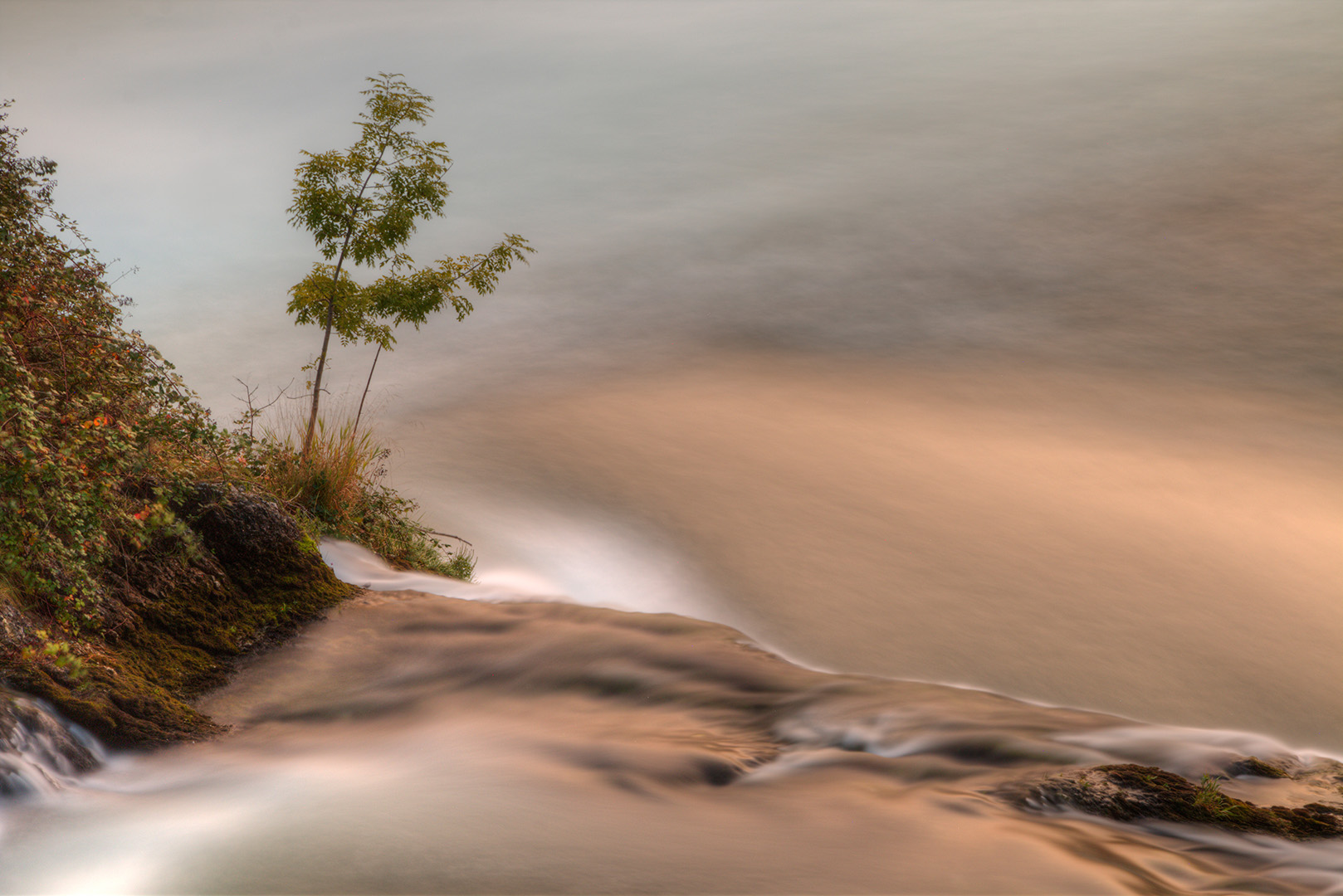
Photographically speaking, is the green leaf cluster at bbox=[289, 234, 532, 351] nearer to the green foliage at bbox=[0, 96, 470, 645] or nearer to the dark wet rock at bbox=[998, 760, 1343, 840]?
the green foliage at bbox=[0, 96, 470, 645]

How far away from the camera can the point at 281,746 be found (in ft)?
16.4

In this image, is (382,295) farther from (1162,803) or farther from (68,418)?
(1162,803)

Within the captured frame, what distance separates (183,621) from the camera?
5.93 metres

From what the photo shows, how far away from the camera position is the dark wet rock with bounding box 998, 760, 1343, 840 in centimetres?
408

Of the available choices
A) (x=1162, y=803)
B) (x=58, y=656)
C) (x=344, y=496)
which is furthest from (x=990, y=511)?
(x=58, y=656)

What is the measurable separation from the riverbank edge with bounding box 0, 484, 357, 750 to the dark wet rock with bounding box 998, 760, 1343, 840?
13.7ft

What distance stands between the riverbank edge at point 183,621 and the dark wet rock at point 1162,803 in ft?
13.7

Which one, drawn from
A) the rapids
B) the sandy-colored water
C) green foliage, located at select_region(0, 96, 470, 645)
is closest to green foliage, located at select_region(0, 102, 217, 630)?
green foliage, located at select_region(0, 96, 470, 645)

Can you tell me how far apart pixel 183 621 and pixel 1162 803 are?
212 inches

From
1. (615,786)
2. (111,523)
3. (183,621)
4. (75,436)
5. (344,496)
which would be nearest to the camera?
(615,786)

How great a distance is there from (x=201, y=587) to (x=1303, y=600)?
33.0 feet

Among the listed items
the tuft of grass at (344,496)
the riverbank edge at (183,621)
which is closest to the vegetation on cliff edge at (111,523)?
the riverbank edge at (183,621)

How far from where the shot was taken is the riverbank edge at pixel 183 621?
475cm

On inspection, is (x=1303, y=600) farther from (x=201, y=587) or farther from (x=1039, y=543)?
(x=201, y=587)
